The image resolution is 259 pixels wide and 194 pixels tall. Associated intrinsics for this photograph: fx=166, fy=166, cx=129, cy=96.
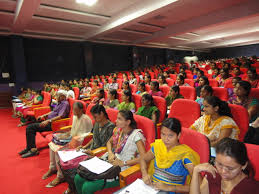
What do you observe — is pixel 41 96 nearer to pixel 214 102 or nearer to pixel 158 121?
pixel 158 121

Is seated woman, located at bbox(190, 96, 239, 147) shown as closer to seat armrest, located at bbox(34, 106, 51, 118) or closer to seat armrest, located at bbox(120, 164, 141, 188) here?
seat armrest, located at bbox(120, 164, 141, 188)

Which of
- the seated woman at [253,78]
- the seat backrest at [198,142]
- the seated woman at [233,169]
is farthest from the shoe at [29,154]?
the seated woman at [253,78]

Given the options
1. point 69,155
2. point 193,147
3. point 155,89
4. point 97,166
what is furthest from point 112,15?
point 193,147

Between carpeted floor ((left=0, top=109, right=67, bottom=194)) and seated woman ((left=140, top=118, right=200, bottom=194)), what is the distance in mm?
1342

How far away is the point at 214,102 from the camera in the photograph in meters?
1.61

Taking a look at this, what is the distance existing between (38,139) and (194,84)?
3963 millimetres

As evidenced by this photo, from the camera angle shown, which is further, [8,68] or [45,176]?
[8,68]

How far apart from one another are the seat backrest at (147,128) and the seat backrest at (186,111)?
26.5 inches

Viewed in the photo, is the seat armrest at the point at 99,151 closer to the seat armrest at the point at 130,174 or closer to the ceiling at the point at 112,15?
the seat armrest at the point at 130,174

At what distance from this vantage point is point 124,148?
1603 mm

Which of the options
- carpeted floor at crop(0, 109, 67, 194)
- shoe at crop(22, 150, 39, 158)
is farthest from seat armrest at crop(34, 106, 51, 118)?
shoe at crop(22, 150, 39, 158)

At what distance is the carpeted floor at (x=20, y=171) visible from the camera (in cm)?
200

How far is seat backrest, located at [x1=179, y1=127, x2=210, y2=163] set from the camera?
117 centimetres

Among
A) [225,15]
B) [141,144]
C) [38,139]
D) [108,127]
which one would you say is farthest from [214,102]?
[225,15]
